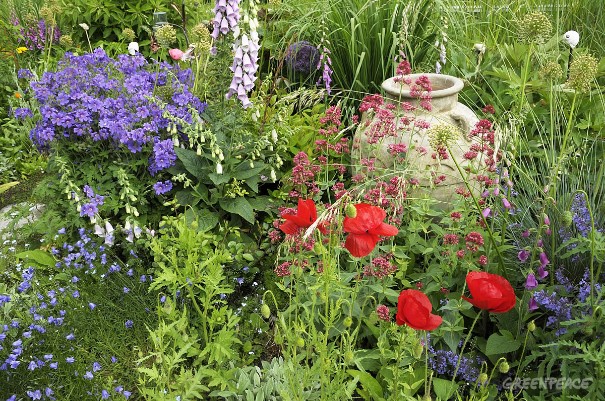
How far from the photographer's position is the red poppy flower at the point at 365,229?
1.65 m

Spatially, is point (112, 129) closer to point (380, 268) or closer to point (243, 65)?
point (243, 65)

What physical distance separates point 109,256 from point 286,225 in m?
1.67

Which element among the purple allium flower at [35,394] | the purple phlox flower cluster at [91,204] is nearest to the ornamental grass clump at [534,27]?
the purple phlox flower cluster at [91,204]

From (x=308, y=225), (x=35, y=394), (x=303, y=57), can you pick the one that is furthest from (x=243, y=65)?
(x=35, y=394)

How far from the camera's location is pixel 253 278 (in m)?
3.19

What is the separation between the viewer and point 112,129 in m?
3.12

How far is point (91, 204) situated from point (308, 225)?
1.51 m

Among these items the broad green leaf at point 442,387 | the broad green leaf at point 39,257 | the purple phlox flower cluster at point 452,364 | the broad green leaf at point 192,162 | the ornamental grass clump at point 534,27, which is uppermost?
the ornamental grass clump at point 534,27

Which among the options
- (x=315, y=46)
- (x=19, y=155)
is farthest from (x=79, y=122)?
(x=315, y=46)

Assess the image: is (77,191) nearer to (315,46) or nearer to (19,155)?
(19,155)

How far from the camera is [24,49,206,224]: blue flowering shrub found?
3178 mm

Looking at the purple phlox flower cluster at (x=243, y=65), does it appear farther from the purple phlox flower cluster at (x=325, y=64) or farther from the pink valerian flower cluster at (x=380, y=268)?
the pink valerian flower cluster at (x=380, y=268)

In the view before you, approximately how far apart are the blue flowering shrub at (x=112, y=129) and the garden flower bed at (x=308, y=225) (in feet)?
0.05

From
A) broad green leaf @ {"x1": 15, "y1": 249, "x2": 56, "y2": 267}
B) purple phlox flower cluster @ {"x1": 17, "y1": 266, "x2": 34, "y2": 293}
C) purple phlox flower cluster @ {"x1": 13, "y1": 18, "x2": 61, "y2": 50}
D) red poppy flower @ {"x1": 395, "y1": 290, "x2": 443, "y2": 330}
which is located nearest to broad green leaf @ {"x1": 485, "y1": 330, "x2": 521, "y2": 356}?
red poppy flower @ {"x1": 395, "y1": 290, "x2": 443, "y2": 330}
